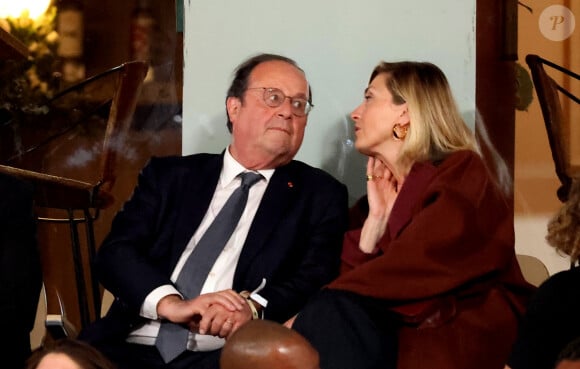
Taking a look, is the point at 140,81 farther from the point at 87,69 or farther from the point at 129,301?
the point at 129,301

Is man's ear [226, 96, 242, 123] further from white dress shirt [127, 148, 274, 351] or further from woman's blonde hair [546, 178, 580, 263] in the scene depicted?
woman's blonde hair [546, 178, 580, 263]

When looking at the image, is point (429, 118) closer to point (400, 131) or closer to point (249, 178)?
point (400, 131)

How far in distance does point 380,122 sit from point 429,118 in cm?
14

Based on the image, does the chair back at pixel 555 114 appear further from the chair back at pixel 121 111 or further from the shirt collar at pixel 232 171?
the chair back at pixel 121 111

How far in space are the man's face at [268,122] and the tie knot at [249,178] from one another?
0.11ft

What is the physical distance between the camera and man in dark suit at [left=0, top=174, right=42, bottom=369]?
2.22m

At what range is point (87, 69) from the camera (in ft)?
10.3

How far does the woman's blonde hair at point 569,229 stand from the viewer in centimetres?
203

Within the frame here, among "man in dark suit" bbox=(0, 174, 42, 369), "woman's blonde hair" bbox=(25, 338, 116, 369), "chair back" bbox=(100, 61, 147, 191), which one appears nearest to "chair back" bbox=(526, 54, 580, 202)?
"chair back" bbox=(100, 61, 147, 191)

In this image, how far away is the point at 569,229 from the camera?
2.04 meters

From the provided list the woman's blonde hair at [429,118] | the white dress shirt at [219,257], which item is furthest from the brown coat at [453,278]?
the white dress shirt at [219,257]

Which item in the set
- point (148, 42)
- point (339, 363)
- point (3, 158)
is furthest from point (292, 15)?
point (339, 363)

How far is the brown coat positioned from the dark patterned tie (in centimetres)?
38

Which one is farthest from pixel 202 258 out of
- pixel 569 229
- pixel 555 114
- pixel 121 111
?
pixel 555 114
